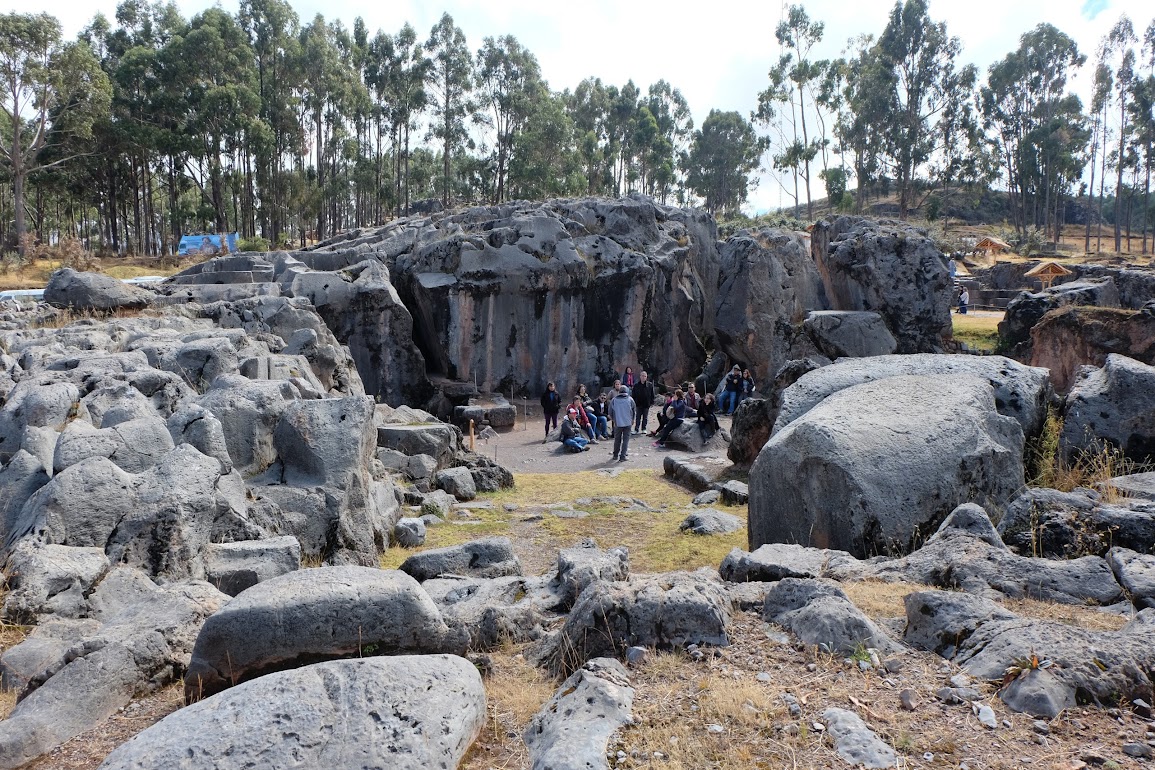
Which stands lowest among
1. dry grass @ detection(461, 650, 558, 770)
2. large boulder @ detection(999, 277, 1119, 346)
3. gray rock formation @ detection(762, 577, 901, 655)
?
dry grass @ detection(461, 650, 558, 770)

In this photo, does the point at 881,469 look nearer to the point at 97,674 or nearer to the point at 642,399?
the point at 97,674

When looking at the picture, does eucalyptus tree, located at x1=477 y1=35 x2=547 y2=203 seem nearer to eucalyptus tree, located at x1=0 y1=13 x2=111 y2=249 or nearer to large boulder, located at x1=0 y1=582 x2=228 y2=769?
eucalyptus tree, located at x1=0 y1=13 x2=111 y2=249

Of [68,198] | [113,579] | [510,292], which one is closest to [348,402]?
[113,579]

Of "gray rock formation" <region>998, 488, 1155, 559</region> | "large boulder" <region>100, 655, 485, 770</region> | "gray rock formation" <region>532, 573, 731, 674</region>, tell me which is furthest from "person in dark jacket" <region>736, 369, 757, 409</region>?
"large boulder" <region>100, 655, 485, 770</region>

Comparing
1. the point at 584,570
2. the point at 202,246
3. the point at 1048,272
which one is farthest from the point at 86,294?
the point at 1048,272

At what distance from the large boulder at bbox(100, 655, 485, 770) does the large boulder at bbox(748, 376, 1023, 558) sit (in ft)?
15.3

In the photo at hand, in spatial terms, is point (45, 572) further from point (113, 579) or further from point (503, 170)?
point (503, 170)

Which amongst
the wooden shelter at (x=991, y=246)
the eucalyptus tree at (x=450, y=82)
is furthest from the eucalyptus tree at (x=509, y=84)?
the wooden shelter at (x=991, y=246)

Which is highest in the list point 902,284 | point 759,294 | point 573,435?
point 902,284

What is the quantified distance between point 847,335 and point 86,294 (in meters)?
17.3

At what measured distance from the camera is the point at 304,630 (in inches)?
172

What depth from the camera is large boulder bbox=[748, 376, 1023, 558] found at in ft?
24.3

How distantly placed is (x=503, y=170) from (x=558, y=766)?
180 ft

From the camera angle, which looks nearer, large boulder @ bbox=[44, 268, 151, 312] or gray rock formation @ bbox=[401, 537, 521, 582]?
gray rock formation @ bbox=[401, 537, 521, 582]
